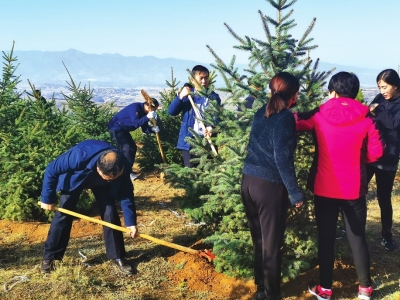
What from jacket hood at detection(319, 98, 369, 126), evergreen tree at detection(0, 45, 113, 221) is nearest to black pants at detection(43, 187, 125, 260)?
evergreen tree at detection(0, 45, 113, 221)

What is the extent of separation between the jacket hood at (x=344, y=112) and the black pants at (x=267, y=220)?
0.61 m

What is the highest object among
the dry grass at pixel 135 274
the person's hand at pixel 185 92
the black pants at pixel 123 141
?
the person's hand at pixel 185 92

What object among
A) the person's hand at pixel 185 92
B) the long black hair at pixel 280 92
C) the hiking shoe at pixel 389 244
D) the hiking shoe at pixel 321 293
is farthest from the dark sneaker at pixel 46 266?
the hiking shoe at pixel 389 244

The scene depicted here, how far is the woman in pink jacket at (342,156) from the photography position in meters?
2.69

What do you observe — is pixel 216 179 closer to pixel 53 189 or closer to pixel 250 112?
pixel 250 112

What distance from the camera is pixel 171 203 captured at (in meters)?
6.17

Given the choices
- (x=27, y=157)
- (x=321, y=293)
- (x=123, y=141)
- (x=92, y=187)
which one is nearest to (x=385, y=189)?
(x=321, y=293)

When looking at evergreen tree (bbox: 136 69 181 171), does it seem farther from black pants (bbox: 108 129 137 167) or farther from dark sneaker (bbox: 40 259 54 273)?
dark sneaker (bbox: 40 259 54 273)

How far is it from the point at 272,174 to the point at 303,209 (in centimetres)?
97

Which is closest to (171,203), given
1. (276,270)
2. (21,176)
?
(21,176)

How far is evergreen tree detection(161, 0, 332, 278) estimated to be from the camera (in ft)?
10.3

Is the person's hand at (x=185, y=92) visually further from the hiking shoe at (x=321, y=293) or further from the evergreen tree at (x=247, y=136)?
the hiking shoe at (x=321, y=293)

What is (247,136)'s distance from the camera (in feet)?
10.6

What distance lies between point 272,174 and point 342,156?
1.85ft
